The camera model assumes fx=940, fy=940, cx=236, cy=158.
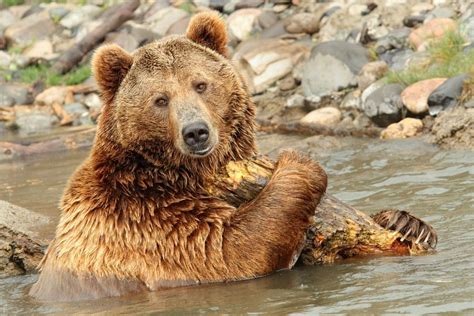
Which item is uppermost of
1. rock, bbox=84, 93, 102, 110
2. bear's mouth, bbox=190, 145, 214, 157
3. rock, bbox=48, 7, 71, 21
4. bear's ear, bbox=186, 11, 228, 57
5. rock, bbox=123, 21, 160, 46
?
bear's ear, bbox=186, 11, 228, 57

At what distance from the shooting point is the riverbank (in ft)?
43.8

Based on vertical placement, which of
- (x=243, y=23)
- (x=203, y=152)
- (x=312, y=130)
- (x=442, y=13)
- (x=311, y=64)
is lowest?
(x=312, y=130)

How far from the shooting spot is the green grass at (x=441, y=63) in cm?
1366

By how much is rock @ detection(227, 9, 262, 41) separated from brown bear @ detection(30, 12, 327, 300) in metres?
13.9

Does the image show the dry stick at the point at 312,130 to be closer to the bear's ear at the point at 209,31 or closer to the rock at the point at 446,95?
the rock at the point at 446,95

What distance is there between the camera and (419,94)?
1333 cm

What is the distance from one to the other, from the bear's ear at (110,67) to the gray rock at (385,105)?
7.55m

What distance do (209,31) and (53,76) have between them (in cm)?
1618

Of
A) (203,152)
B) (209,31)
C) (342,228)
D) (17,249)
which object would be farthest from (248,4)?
(203,152)

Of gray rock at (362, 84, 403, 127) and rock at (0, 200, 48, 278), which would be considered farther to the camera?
gray rock at (362, 84, 403, 127)

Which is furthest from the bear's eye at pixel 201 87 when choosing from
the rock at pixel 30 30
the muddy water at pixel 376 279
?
the rock at pixel 30 30

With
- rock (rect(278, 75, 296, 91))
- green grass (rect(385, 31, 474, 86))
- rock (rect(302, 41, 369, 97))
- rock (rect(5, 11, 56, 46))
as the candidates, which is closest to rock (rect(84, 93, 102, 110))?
rock (rect(278, 75, 296, 91))

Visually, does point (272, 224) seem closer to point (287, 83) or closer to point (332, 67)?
point (332, 67)

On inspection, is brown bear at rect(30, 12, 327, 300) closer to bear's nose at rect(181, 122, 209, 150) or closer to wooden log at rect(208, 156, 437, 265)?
bear's nose at rect(181, 122, 209, 150)
